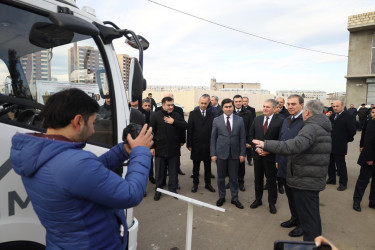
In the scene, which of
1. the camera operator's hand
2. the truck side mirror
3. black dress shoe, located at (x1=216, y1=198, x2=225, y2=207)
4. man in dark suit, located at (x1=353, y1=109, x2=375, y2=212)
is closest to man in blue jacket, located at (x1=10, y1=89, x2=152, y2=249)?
the camera operator's hand

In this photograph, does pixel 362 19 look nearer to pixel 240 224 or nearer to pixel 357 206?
pixel 357 206

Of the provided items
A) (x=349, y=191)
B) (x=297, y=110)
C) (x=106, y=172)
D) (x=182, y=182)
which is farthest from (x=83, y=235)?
(x=349, y=191)

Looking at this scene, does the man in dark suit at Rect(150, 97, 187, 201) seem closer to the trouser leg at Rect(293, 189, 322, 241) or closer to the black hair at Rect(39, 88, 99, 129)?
the trouser leg at Rect(293, 189, 322, 241)

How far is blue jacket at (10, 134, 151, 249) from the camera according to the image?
1.06 meters

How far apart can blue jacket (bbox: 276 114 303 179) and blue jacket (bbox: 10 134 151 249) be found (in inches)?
115

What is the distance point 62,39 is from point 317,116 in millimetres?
2637

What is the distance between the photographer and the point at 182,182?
18.5 feet

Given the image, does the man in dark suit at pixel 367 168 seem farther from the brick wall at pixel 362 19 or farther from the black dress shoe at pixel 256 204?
the brick wall at pixel 362 19

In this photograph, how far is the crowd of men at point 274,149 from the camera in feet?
9.02

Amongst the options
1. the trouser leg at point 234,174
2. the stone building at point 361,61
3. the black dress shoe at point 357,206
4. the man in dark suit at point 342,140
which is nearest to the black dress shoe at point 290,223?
the trouser leg at point 234,174

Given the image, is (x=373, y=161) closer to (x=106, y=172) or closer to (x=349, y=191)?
(x=349, y=191)

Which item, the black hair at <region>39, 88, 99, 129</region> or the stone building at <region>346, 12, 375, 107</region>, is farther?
the stone building at <region>346, 12, 375, 107</region>

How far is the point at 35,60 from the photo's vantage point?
5.87ft

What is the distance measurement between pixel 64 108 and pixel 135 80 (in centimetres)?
98
